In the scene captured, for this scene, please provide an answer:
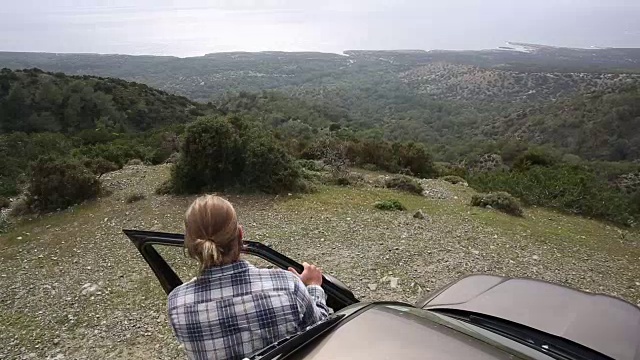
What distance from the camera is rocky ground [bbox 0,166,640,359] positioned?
494 cm

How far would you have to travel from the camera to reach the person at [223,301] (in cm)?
181

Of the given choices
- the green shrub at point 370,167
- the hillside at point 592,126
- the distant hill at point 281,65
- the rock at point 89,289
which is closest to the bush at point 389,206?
the rock at point 89,289

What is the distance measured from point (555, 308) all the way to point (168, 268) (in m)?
2.07

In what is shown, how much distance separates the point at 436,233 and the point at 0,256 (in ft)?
21.8

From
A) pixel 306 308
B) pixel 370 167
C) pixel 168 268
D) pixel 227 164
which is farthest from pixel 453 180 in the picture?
pixel 306 308

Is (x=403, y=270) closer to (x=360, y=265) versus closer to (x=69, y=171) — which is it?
(x=360, y=265)

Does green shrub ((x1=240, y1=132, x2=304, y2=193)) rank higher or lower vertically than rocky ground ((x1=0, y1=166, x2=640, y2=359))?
higher

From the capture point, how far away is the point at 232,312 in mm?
1811

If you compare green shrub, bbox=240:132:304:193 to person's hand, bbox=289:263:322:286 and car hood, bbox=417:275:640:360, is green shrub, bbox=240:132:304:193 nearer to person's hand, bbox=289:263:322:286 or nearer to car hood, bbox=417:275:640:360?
car hood, bbox=417:275:640:360

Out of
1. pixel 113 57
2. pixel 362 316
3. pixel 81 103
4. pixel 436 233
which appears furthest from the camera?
pixel 113 57

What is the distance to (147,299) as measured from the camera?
5469 millimetres

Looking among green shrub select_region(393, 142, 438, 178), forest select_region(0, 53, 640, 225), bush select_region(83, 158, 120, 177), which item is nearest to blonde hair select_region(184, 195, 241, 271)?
forest select_region(0, 53, 640, 225)

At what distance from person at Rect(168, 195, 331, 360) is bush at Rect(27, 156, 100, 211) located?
869 centimetres

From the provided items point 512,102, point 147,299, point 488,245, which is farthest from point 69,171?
point 512,102
